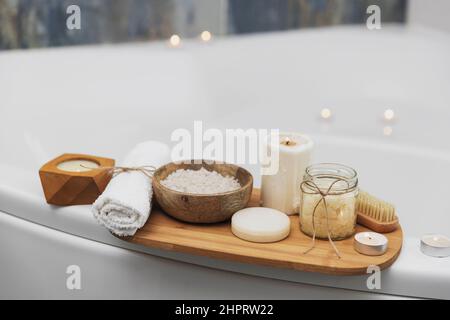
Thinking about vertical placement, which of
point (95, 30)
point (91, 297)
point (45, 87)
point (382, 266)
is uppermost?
point (95, 30)

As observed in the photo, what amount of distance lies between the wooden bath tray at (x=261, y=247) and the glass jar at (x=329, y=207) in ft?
0.06

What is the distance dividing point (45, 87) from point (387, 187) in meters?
1.01

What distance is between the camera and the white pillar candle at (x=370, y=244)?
3.03 ft

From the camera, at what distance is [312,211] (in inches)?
38.2

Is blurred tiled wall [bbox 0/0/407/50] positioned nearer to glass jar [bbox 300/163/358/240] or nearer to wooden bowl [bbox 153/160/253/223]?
wooden bowl [bbox 153/160/253/223]

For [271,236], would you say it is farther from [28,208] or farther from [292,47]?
[292,47]

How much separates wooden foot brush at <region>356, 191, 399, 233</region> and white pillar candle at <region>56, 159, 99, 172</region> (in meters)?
0.49

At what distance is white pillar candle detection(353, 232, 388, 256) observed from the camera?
0.92m

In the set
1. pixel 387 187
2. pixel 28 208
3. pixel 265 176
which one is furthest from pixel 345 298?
pixel 387 187

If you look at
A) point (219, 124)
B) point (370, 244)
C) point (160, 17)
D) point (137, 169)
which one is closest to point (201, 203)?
point (137, 169)

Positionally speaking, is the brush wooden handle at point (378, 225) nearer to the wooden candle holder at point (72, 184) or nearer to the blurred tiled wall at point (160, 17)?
the wooden candle holder at point (72, 184)

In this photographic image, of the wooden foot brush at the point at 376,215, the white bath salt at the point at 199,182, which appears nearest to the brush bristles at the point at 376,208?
the wooden foot brush at the point at 376,215

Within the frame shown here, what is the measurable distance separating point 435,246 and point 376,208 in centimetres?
11

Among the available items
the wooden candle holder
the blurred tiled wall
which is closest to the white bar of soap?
the wooden candle holder
